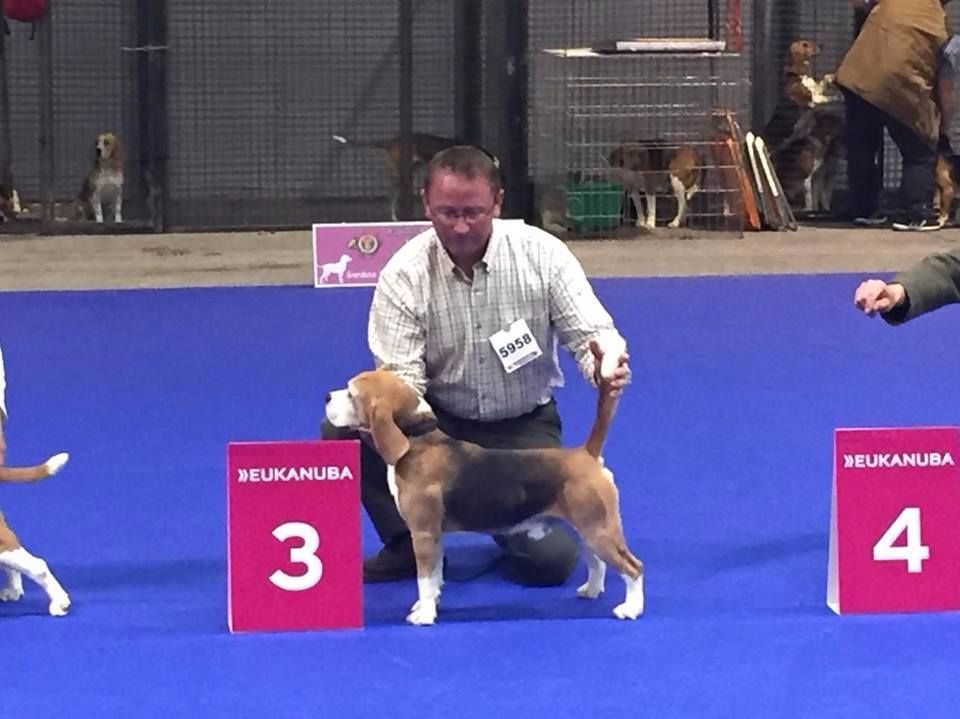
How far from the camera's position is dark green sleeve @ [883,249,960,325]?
3.41 m

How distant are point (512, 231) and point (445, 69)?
6.92 meters

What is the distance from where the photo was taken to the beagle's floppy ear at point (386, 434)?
321 cm

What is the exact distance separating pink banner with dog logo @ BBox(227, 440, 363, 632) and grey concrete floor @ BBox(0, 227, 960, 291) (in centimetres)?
486

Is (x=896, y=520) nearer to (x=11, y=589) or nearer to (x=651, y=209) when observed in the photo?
(x=11, y=589)

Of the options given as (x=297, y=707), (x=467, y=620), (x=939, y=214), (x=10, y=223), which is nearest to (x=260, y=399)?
(x=467, y=620)

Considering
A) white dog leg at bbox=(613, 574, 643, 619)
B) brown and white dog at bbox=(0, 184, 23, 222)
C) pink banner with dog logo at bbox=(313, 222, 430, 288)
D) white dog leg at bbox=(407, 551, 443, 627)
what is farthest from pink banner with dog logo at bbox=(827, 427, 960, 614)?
brown and white dog at bbox=(0, 184, 23, 222)

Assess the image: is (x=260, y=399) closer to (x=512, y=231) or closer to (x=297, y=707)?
(x=512, y=231)

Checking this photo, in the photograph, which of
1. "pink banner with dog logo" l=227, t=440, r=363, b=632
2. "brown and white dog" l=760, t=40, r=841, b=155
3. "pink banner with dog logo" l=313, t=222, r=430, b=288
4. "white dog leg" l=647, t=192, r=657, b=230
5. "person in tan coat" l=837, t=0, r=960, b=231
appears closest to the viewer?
"pink banner with dog logo" l=227, t=440, r=363, b=632

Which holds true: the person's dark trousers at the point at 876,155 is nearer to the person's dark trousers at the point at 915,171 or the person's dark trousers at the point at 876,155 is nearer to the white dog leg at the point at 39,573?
the person's dark trousers at the point at 915,171

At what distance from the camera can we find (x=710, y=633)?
327cm

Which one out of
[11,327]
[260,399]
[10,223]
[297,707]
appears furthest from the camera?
[10,223]

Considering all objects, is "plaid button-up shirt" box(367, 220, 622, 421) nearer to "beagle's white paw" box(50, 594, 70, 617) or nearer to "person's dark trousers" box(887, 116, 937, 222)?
"beagle's white paw" box(50, 594, 70, 617)

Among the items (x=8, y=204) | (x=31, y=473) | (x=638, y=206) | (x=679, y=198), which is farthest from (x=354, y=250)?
(x=31, y=473)

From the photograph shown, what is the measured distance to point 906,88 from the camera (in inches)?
373
